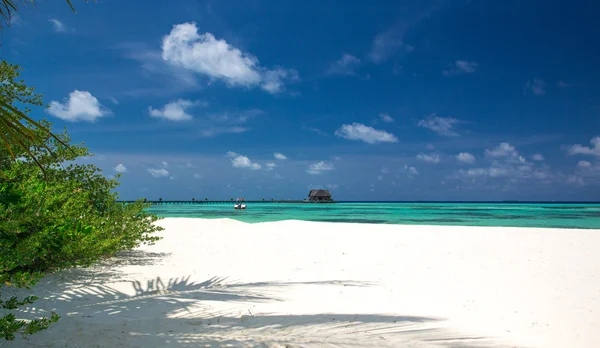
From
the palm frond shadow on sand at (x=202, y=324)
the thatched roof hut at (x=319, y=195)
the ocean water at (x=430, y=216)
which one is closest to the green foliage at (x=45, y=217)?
the palm frond shadow on sand at (x=202, y=324)

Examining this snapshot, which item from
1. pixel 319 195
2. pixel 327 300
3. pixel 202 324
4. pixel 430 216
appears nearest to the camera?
pixel 202 324

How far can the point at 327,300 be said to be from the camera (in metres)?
5.45

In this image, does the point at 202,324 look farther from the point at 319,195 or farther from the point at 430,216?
the point at 319,195

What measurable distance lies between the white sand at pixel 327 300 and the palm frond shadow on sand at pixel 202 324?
14 mm

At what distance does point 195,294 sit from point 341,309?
7.51ft

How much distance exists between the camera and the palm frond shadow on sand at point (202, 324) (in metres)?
3.80

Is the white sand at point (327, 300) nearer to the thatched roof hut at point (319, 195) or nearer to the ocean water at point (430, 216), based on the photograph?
the ocean water at point (430, 216)

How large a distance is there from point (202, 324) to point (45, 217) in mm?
2340

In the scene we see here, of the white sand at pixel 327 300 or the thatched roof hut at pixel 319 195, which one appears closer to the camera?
the white sand at pixel 327 300

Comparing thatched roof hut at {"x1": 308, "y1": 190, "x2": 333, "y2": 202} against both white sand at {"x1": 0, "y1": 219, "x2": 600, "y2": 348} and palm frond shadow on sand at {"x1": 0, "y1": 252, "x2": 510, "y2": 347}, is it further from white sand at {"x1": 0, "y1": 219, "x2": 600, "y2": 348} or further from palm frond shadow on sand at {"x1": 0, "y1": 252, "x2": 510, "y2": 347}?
palm frond shadow on sand at {"x1": 0, "y1": 252, "x2": 510, "y2": 347}

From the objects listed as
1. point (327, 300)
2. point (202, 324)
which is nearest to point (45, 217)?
point (202, 324)

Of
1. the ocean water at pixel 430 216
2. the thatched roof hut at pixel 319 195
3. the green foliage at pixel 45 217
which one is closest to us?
the green foliage at pixel 45 217

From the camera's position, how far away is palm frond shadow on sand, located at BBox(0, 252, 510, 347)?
3.80 metres

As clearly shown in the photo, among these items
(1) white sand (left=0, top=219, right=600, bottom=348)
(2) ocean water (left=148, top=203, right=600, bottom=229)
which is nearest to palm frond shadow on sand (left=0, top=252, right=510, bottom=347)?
(1) white sand (left=0, top=219, right=600, bottom=348)
